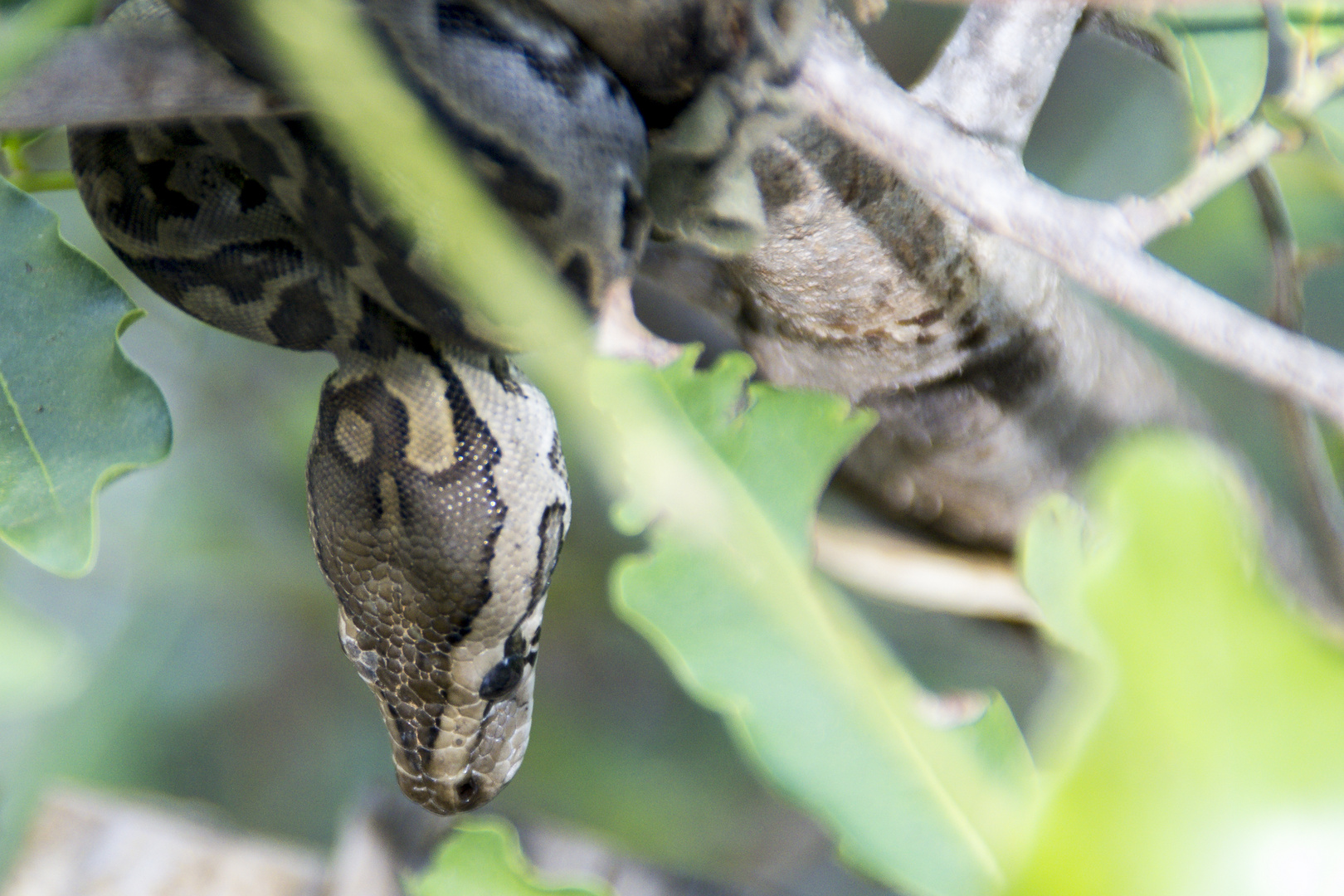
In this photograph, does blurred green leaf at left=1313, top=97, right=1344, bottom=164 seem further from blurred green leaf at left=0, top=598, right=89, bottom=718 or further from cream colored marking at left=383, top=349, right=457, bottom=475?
blurred green leaf at left=0, top=598, right=89, bottom=718

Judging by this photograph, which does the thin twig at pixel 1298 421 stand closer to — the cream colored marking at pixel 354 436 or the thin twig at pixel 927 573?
the thin twig at pixel 927 573

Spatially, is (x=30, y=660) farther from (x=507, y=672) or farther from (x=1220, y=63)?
(x=1220, y=63)

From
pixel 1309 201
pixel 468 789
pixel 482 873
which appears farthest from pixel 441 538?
pixel 1309 201

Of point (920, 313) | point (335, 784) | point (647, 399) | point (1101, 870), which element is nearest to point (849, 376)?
point (920, 313)

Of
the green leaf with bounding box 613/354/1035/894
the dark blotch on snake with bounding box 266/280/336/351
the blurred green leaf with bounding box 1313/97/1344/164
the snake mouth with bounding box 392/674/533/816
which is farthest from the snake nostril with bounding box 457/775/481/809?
the blurred green leaf with bounding box 1313/97/1344/164

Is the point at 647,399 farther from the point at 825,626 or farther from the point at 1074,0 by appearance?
the point at 1074,0

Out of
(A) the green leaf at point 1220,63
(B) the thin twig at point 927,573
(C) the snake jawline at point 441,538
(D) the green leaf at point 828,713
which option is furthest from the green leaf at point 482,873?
(B) the thin twig at point 927,573

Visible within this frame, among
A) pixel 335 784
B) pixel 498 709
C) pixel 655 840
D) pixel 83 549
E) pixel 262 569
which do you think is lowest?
pixel 335 784
